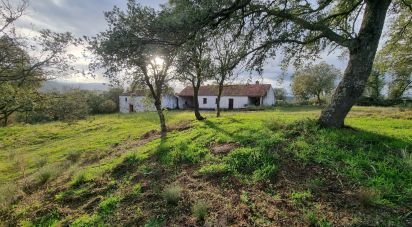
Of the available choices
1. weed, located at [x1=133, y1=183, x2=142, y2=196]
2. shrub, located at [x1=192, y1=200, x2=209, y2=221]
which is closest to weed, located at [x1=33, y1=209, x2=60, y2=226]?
weed, located at [x1=133, y1=183, x2=142, y2=196]

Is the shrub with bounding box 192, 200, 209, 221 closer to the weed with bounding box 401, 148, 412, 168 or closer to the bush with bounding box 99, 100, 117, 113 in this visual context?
the weed with bounding box 401, 148, 412, 168

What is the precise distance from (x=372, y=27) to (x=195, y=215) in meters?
7.51

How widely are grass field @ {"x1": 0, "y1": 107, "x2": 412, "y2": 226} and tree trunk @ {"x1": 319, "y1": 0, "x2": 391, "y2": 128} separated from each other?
3.95 ft

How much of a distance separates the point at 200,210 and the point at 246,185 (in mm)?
1482

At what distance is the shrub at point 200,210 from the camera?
5.90 metres

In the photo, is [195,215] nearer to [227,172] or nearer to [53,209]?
[227,172]

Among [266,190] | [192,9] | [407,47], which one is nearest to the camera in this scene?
[266,190]

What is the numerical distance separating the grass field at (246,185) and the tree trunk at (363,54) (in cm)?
121

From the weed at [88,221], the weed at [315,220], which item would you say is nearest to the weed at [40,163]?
the weed at [88,221]

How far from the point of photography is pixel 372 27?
839 cm

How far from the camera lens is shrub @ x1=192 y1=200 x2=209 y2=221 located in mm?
5902

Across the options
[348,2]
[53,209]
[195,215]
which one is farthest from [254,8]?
[53,209]

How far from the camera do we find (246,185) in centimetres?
687

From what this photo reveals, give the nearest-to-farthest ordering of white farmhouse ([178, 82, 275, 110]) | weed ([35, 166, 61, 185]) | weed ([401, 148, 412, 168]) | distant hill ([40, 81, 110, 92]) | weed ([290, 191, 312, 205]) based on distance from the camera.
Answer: weed ([290, 191, 312, 205])
weed ([401, 148, 412, 168])
weed ([35, 166, 61, 185])
distant hill ([40, 81, 110, 92])
white farmhouse ([178, 82, 275, 110])
